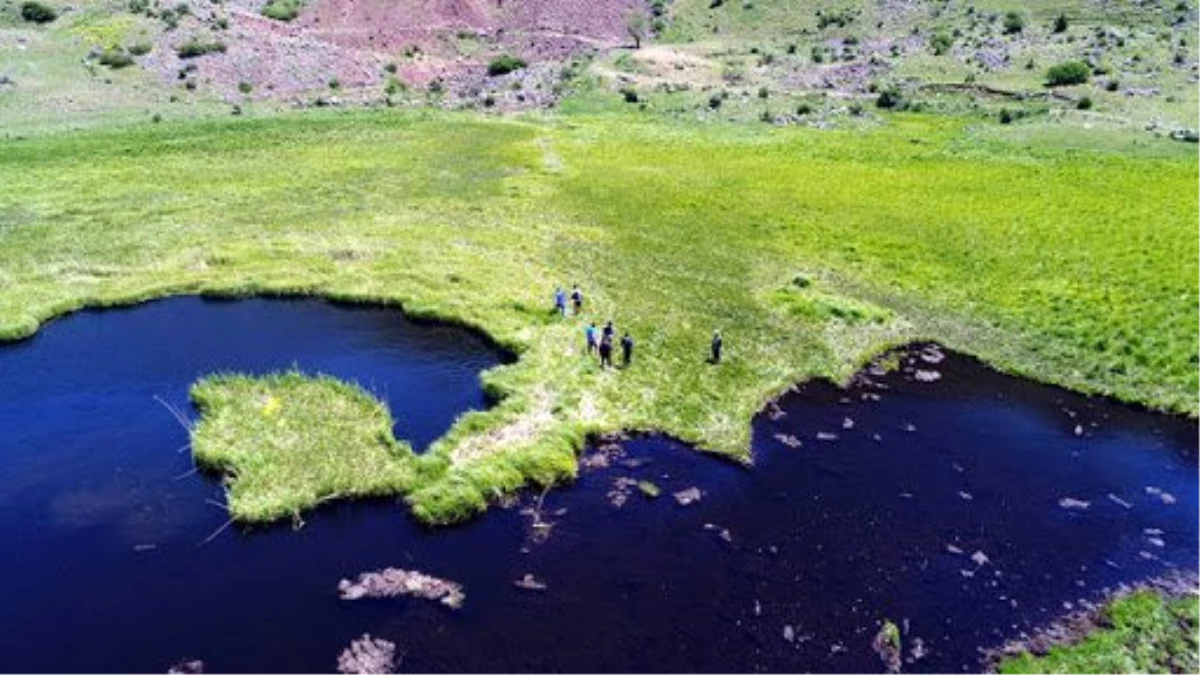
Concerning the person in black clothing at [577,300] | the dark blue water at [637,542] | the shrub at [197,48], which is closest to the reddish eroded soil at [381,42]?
the shrub at [197,48]

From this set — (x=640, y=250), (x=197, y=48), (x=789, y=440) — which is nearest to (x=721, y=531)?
(x=789, y=440)

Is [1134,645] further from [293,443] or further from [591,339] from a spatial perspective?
[293,443]

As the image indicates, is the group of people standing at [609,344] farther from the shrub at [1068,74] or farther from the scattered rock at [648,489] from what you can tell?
the shrub at [1068,74]

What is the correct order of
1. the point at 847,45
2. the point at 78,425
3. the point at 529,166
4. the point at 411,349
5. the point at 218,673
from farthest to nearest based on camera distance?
the point at 847,45 → the point at 529,166 → the point at 411,349 → the point at 78,425 → the point at 218,673

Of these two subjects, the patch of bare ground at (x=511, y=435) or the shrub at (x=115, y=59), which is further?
the shrub at (x=115, y=59)

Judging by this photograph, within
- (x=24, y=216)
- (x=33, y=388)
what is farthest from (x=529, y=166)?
(x=33, y=388)

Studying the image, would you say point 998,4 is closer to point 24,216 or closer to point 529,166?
point 529,166
